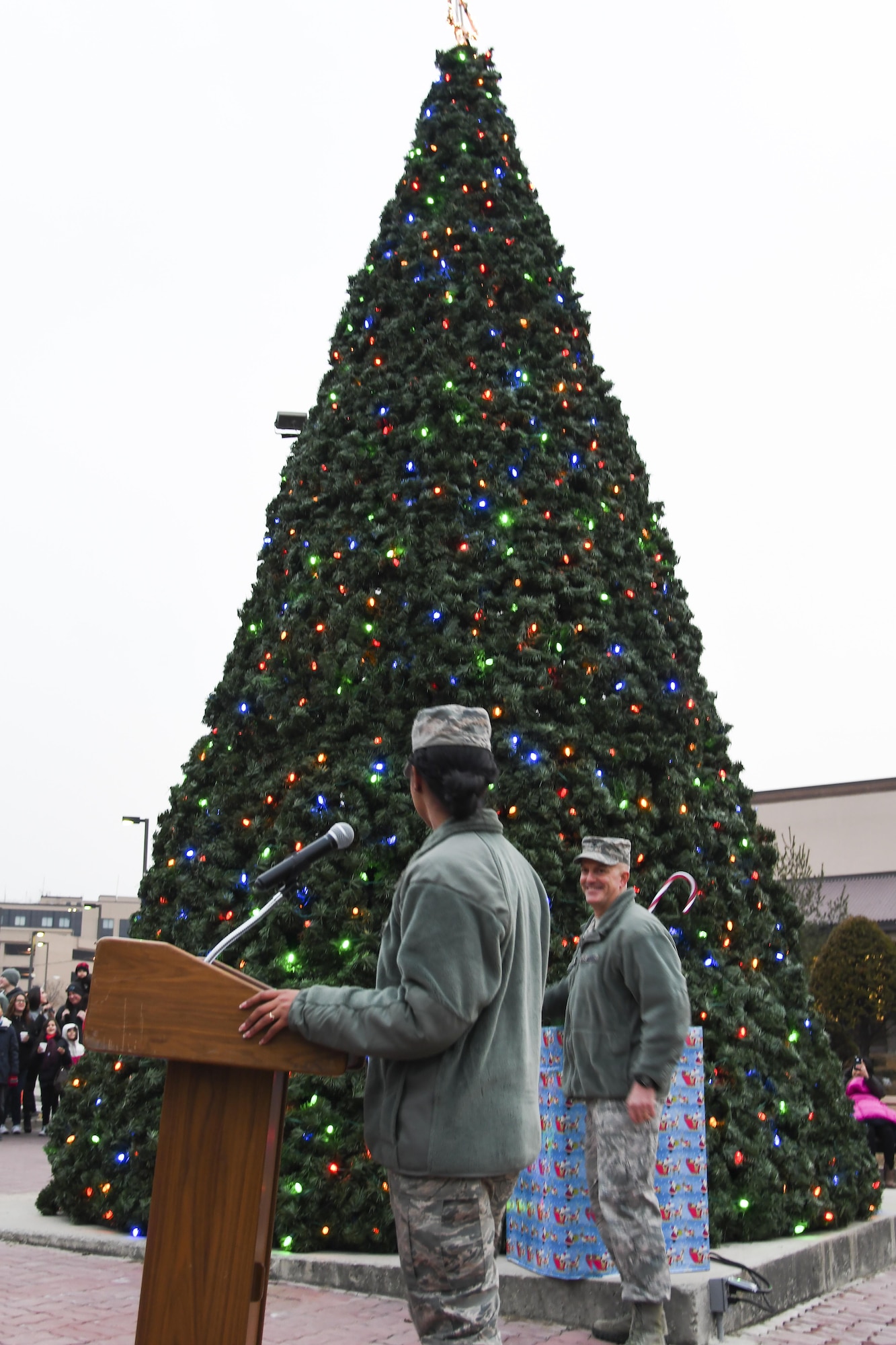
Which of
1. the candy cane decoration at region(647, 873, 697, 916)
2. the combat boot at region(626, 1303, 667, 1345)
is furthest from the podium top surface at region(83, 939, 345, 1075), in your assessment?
the candy cane decoration at region(647, 873, 697, 916)

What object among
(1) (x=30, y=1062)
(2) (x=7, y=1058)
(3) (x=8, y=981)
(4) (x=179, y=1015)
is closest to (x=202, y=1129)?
(4) (x=179, y=1015)

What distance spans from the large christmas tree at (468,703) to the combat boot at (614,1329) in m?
1.14

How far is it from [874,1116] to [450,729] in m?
9.63

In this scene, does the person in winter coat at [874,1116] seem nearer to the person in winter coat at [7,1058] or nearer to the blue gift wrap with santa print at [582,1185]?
the blue gift wrap with santa print at [582,1185]

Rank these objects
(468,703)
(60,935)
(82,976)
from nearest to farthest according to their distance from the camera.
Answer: (468,703)
(82,976)
(60,935)

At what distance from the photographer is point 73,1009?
14.2 m

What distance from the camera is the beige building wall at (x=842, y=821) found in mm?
47188

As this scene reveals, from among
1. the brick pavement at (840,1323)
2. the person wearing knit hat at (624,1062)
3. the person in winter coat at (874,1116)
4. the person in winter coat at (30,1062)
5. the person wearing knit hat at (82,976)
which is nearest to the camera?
the person wearing knit hat at (624,1062)

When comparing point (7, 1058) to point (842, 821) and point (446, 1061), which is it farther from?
point (842, 821)

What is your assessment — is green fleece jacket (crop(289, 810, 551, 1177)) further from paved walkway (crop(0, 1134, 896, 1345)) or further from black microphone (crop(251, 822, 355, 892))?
paved walkway (crop(0, 1134, 896, 1345))

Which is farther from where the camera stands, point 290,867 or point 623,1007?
point 623,1007

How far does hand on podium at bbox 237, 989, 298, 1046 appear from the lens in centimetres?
240

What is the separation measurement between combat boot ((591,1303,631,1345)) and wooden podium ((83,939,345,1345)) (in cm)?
257

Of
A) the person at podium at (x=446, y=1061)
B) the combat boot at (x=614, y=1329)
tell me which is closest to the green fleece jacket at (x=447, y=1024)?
the person at podium at (x=446, y=1061)
